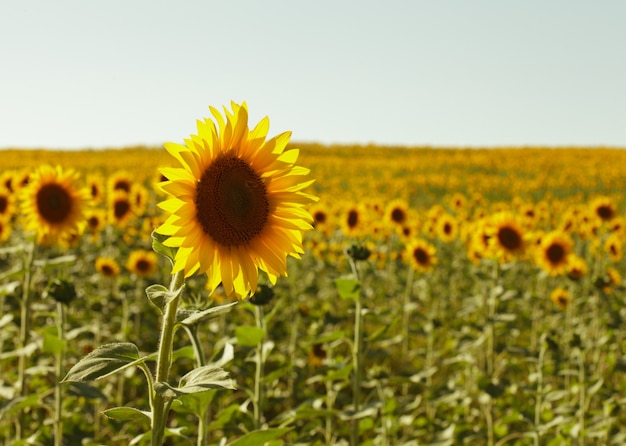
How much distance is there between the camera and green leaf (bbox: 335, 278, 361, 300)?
314 cm

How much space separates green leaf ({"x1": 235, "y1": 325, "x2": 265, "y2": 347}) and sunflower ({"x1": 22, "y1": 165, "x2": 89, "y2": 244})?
1.82 m

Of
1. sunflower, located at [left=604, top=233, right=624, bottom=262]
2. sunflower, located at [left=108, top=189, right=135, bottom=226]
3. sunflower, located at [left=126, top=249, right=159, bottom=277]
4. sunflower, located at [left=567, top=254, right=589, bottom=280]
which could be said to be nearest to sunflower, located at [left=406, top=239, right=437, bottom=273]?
sunflower, located at [left=567, top=254, right=589, bottom=280]

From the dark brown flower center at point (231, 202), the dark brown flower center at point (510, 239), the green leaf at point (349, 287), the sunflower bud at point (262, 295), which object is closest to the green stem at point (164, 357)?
the dark brown flower center at point (231, 202)

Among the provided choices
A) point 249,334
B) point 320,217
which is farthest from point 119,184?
point 249,334

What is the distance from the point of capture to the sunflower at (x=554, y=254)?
6.21 m

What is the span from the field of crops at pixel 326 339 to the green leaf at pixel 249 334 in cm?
1

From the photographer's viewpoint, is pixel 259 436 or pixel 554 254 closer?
pixel 259 436

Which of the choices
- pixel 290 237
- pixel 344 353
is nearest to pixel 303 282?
pixel 344 353

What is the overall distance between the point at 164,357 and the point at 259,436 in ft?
1.33

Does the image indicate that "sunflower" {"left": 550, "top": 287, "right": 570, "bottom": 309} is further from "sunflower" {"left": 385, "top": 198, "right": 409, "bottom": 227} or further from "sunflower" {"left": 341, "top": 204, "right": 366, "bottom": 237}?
"sunflower" {"left": 341, "top": 204, "right": 366, "bottom": 237}

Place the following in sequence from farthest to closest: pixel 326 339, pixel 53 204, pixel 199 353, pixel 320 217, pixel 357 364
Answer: pixel 320 217 → pixel 53 204 → pixel 357 364 → pixel 326 339 → pixel 199 353

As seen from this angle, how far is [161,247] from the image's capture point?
1.72 m

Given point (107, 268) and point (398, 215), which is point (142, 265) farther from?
point (398, 215)

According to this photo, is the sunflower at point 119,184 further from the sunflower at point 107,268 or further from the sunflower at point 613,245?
the sunflower at point 613,245
